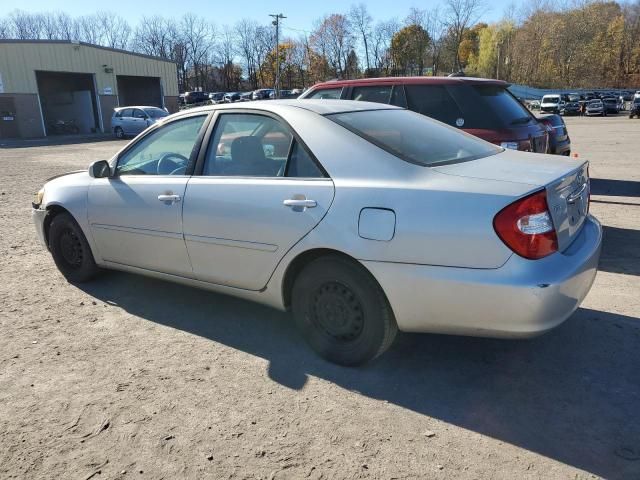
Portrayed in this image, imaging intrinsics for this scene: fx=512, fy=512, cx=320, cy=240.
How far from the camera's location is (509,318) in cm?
266

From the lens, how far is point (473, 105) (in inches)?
242

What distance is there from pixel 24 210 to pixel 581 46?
319 ft

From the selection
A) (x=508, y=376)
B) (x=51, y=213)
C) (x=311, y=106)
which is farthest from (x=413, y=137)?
(x=51, y=213)

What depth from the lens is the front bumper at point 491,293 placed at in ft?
8.50

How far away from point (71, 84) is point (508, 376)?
4367 cm

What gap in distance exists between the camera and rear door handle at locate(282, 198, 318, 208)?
3.11 metres

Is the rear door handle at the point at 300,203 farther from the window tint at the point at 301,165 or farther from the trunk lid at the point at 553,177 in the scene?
the trunk lid at the point at 553,177

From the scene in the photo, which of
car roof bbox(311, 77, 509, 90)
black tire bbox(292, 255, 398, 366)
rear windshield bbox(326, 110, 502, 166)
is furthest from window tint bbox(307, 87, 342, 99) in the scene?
black tire bbox(292, 255, 398, 366)

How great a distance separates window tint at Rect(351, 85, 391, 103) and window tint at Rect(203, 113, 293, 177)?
3565mm

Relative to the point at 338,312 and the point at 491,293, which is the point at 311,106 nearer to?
the point at 338,312

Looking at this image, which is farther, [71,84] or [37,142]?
[71,84]

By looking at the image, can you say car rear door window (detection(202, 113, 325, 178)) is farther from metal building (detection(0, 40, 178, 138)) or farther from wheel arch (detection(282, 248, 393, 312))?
metal building (detection(0, 40, 178, 138))

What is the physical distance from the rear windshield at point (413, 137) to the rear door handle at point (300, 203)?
538 mm

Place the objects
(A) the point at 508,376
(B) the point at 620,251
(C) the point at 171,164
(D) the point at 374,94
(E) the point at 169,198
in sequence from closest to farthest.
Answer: (A) the point at 508,376
(E) the point at 169,198
(C) the point at 171,164
(B) the point at 620,251
(D) the point at 374,94
